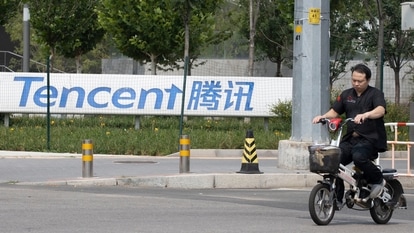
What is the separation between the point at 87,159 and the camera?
16.9 m

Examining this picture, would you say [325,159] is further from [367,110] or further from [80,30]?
[80,30]

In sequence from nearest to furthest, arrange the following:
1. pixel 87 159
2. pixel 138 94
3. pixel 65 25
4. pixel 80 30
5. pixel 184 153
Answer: pixel 87 159 → pixel 184 153 → pixel 138 94 → pixel 65 25 → pixel 80 30

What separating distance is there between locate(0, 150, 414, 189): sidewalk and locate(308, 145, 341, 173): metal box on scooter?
230 inches

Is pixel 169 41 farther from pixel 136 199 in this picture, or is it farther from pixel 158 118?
pixel 136 199

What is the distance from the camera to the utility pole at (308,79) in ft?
59.6

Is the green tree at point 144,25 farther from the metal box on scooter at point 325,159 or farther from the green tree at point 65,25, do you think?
the metal box on scooter at point 325,159

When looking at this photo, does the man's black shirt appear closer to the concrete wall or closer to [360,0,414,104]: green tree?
[360,0,414,104]: green tree

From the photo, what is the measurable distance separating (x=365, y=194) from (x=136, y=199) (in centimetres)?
354

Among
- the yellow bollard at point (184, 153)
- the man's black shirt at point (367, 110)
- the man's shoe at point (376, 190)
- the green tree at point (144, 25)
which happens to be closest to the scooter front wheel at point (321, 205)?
the man's shoe at point (376, 190)

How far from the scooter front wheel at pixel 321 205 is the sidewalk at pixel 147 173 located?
5642 mm

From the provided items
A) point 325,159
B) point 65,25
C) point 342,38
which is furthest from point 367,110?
point 342,38

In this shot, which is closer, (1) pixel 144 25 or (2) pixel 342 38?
(1) pixel 144 25

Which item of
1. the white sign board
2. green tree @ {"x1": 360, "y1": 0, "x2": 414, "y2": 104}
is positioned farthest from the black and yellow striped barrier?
green tree @ {"x1": 360, "y1": 0, "x2": 414, "y2": 104}

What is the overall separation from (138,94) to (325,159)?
16.9 m
